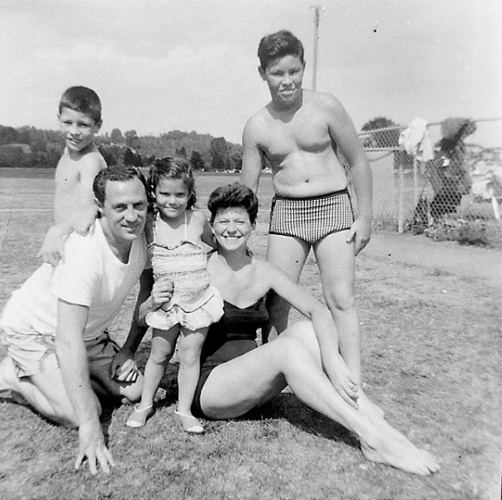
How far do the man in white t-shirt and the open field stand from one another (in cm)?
14

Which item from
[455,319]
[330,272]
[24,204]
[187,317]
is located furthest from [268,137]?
[24,204]

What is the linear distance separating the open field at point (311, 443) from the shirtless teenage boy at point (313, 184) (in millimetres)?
496

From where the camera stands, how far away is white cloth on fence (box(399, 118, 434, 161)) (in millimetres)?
9516

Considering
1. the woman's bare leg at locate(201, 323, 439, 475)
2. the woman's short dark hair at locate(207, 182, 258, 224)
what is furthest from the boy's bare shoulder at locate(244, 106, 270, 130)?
the woman's bare leg at locate(201, 323, 439, 475)

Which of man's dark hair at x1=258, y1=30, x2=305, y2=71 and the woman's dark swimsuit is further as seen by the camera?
man's dark hair at x1=258, y1=30, x2=305, y2=71

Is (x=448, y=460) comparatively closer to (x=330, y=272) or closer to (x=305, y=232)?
(x=330, y=272)

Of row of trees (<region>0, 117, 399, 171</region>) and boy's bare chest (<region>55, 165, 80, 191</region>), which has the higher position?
row of trees (<region>0, 117, 399, 171</region>)

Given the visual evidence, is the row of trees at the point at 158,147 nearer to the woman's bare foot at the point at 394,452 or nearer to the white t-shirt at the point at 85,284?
the white t-shirt at the point at 85,284

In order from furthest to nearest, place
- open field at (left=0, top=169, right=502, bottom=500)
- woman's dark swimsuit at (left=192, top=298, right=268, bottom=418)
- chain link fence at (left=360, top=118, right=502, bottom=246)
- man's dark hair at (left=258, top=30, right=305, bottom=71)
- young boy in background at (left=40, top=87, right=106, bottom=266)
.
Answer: chain link fence at (left=360, top=118, right=502, bottom=246) < young boy in background at (left=40, top=87, right=106, bottom=266) < man's dark hair at (left=258, top=30, right=305, bottom=71) < woman's dark swimsuit at (left=192, top=298, right=268, bottom=418) < open field at (left=0, top=169, right=502, bottom=500)

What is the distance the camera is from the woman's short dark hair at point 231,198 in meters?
2.82

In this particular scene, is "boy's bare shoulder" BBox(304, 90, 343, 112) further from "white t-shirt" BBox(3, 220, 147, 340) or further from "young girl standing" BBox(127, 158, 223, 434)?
"white t-shirt" BBox(3, 220, 147, 340)

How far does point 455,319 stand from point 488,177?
5060 mm

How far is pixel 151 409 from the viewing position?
3.03 meters

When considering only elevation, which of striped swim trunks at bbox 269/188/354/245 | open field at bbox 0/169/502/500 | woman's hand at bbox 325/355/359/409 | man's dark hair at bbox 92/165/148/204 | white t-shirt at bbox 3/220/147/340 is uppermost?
man's dark hair at bbox 92/165/148/204
